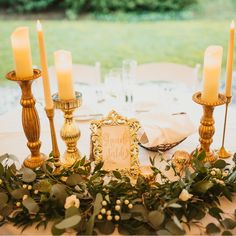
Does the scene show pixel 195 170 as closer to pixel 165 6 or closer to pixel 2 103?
pixel 2 103

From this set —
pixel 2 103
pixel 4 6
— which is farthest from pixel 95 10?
pixel 2 103

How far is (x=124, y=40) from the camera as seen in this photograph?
4414mm

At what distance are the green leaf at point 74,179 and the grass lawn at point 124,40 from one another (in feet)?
9.73

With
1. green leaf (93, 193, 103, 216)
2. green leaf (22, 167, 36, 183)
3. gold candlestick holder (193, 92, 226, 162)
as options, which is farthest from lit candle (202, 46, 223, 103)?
green leaf (22, 167, 36, 183)

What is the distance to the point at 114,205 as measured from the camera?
1062mm

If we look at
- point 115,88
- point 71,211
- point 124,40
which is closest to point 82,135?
point 115,88

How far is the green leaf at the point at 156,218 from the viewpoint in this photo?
993 mm

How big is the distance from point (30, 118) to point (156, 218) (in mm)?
482

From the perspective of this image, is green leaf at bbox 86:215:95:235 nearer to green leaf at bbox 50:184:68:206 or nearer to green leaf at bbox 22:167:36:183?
green leaf at bbox 50:184:68:206

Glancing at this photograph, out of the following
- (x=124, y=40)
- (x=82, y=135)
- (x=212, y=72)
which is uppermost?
(x=212, y=72)

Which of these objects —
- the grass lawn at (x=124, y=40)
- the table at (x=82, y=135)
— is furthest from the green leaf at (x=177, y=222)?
the grass lawn at (x=124, y=40)

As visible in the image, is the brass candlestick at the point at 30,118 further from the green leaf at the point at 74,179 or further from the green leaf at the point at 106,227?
the green leaf at the point at 106,227

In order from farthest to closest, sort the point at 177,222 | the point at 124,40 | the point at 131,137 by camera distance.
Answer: the point at 124,40 < the point at 131,137 < the point at 177,222

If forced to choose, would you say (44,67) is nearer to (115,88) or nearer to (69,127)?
(69,127)
